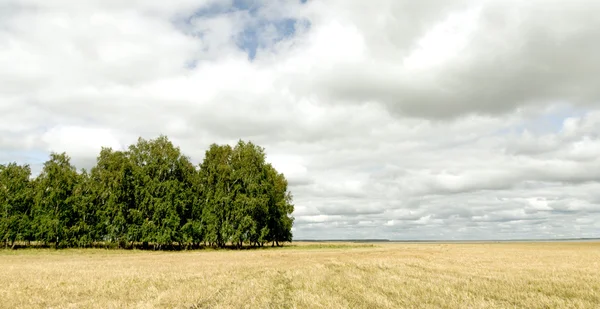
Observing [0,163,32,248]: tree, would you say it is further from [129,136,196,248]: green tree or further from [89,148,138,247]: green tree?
[129,136,196,248]: green tree

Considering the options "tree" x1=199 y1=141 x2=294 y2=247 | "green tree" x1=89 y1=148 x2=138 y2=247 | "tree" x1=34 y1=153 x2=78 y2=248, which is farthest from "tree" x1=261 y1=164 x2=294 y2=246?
"tree" x1=34 y1=153 x2=78 y2=248

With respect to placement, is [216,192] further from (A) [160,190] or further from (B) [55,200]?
(B) [55,200]

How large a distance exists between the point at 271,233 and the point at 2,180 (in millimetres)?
53881

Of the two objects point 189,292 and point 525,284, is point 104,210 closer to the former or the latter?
point 189,292

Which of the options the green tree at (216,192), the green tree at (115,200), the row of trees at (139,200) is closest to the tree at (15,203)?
the row of trees at (139,200)

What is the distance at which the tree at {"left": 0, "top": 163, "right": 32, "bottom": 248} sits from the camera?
245ft

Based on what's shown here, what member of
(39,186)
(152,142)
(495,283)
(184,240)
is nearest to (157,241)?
(184,240)

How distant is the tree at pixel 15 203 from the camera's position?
7462 centimetres

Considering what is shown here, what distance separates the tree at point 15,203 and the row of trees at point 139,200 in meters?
0.16

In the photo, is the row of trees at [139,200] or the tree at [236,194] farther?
the tree at [236,194]

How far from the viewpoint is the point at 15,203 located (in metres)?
78.1

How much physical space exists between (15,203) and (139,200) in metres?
23.0

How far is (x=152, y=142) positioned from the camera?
81688mm

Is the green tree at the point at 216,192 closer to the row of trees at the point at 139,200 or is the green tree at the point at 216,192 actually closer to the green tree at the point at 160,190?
the row of trees at the point at 139,200
